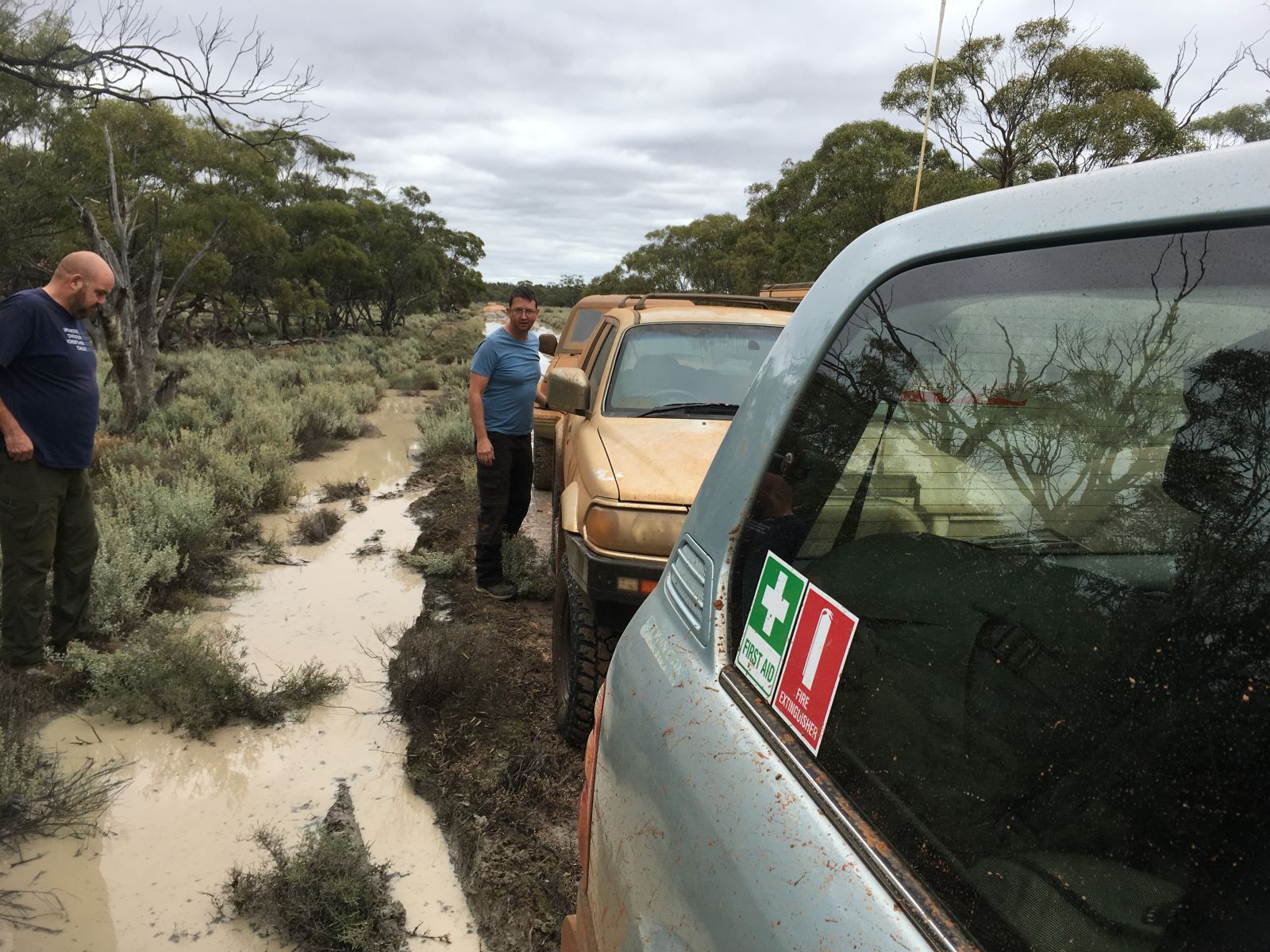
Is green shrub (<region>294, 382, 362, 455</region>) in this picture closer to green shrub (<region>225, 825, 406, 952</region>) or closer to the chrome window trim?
green shrub (<region>225, 825, 406, 952</region>)

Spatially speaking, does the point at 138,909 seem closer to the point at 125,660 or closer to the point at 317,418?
the point at 125,660

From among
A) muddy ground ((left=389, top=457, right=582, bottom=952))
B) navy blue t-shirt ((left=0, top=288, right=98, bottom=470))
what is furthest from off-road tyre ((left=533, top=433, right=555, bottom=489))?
navy blue t-shirt ((left=0, top=288, right=98, bottom=470))

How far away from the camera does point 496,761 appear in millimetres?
3805

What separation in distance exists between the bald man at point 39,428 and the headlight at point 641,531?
270cm

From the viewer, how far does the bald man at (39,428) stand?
4.03m

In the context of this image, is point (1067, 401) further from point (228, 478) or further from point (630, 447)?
point (228, 478)

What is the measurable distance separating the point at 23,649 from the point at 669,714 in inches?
171

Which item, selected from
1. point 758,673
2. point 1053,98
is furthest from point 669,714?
point 1053,98

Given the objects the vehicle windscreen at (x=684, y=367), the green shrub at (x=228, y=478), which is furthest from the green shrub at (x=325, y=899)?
the green shrub at (x=228, y=478)

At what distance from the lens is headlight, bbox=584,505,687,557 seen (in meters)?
3.48

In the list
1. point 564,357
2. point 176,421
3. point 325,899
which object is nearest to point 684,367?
point 325,899

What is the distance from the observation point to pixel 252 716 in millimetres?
4262

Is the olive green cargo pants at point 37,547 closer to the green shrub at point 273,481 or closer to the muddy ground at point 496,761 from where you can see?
the muddy ground at point 496,761

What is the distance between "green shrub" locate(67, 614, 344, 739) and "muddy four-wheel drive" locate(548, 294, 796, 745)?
1.43 m
